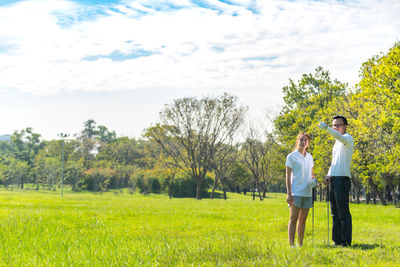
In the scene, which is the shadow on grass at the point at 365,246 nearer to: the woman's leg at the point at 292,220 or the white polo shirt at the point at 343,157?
the woman's leg at the point at 292,220

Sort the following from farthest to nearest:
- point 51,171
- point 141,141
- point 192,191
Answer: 1. point 141,141
2. point 51,171
3. point 192,191

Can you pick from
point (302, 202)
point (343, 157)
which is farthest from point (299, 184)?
point (343, 157)

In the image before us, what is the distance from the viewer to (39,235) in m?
8.46

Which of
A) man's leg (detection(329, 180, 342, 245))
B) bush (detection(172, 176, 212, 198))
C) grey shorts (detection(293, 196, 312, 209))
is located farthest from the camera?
bush (detection(172, 176, 212, 198))

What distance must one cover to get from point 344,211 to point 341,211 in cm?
6

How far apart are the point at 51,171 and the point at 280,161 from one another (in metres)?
60.5

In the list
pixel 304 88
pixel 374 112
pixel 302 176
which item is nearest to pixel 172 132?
pixel 304 88

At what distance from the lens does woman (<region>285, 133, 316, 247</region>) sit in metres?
7.10

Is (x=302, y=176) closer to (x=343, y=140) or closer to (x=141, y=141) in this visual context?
(x=343, y=140)

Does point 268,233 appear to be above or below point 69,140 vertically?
below

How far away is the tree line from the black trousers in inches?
550

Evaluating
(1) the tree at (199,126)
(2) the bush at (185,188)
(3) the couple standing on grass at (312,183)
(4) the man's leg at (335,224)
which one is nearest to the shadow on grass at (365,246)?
(3) the couple standing on grass at (312,183)

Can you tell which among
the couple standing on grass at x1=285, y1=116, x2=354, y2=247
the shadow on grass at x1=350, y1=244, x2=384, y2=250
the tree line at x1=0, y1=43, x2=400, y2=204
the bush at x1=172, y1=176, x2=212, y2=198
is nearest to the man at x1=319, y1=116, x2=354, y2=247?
the couple standing on grass at x1=285, y1=116, x2=354, y2=247

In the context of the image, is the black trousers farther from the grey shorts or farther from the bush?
the bush
